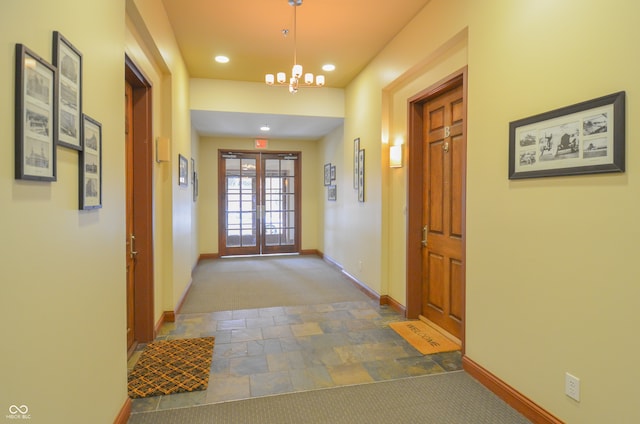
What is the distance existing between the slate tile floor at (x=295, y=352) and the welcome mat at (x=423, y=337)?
3.4 inches

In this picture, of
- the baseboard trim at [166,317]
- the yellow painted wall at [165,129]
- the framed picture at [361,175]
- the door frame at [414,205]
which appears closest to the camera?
the yellow painted wall at [165,129]

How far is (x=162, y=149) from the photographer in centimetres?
357

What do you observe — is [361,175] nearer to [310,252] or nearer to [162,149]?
[162,149]

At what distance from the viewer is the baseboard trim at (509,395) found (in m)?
2.13

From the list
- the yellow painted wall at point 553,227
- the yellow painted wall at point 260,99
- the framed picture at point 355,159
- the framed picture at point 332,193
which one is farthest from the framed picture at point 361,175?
the yellow painted wall at point 553,227

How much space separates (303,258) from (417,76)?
16.8 ft

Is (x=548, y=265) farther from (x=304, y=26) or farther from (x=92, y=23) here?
(x=304, y=26)

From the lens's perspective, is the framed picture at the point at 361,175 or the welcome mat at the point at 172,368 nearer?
the welcome mat at the point at 172,368

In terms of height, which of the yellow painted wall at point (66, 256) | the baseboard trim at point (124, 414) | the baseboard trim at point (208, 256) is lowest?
the baseboard trim at point (124, 414)

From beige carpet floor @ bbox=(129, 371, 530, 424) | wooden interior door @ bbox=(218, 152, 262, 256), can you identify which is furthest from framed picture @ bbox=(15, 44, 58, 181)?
wooden interior door @ bbox=(218, 152, 262, 256)

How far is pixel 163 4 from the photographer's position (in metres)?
3.35

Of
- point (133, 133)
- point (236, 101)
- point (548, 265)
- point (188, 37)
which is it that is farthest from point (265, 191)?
point (548, 265)

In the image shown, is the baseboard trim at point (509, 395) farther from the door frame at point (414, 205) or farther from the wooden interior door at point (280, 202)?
the wooden interior door at point (280, 202)

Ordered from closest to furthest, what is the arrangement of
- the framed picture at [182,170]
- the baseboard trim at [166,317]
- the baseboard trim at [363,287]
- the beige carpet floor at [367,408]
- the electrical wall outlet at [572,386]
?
1. the electrical wall outlet at [572,386]
2. the beige carpet floor at [367,408]
3. the baseboard trim at [166,317]
4. the framed picture at [182,170]
5. the baseboard trim at [363,287]
